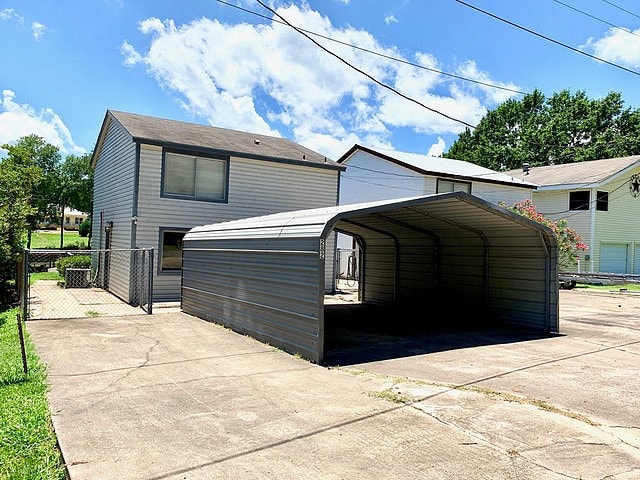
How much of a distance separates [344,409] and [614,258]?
2671 centimetres

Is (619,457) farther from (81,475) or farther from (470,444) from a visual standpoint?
(81,475)

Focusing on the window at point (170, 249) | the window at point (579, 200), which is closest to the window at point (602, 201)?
the window at point (579, 200)

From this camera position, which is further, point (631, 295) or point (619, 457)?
point (631, 295)

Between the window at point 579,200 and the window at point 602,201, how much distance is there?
1.71 ft

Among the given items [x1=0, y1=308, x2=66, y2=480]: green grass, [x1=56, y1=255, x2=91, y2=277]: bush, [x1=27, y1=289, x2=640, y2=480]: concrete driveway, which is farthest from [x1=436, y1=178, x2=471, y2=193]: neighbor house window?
[x1=0, y1=308, x2=66, y2=480]: green grass

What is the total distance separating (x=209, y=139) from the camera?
1622 centimetres

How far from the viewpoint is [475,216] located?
10508 mm

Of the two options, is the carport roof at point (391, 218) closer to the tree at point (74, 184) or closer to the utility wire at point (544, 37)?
the utility wire at point (544, 37)

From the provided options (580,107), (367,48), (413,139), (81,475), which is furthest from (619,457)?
(580,107)

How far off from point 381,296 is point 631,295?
1105 cm

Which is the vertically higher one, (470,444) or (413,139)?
(413,139)

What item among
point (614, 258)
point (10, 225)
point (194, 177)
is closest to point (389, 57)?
point (194, 177)

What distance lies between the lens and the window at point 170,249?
14438 millimetres

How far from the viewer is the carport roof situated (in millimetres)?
7691
